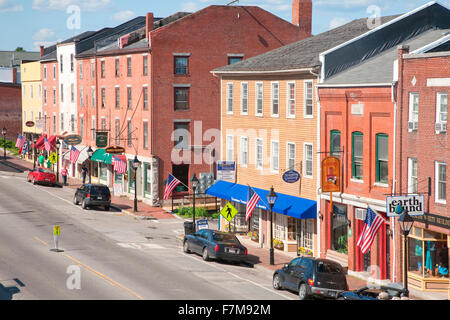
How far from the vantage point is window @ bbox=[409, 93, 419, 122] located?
92.7ft

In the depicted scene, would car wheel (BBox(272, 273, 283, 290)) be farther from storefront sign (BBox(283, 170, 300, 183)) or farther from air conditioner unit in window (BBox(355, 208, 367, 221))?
storefront sign (BBox(283, 170, 300, 183))

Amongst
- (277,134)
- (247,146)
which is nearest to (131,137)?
(247,146)

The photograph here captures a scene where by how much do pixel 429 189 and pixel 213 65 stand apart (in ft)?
103

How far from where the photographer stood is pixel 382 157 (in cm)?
3059

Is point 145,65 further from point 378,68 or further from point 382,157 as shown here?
point 382,157

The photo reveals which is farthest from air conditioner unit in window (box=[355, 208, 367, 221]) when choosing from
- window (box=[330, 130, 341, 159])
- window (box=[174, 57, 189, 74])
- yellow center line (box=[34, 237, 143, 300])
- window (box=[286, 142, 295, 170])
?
window (box=[174, 57, 189, 74])

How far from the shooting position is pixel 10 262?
31.0 metres

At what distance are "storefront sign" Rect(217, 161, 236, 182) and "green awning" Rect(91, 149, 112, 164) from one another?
2136 centimetres

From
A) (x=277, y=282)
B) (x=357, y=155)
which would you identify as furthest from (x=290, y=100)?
(x=277, y=282)

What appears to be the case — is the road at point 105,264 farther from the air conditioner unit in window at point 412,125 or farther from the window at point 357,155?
the air conditioner unit in window at point 412,125

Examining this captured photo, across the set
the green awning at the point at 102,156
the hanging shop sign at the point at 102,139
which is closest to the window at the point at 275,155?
the hanging shop sign at the point at 102,139

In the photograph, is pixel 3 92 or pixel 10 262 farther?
pixel 3 92
